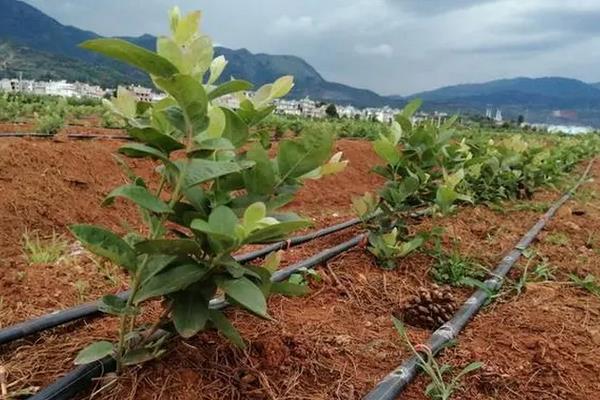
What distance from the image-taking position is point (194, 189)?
46.9 inches

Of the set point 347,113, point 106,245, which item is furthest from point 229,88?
point 347,113

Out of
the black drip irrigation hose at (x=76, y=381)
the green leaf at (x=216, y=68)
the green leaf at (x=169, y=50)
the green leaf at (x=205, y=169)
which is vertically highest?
the green leaf at (x=169, y=50)

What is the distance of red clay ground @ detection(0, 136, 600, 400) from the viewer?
4.27 ft

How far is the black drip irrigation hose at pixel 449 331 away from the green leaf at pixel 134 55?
92 centimetres

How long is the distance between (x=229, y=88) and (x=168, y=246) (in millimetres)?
361

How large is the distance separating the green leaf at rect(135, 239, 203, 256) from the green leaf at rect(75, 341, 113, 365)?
0.25m

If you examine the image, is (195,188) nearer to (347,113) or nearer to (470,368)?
(470,368)

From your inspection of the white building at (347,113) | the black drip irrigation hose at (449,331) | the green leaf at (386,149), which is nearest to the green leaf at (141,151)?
the black drip irrigation hose at (449,331)

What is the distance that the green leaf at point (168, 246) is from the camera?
105cm

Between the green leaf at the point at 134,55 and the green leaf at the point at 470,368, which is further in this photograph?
the green leaf at the point at 470,368

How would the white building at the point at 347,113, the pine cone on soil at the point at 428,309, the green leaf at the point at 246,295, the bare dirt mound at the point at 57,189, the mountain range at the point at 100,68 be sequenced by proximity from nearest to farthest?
1. the green leaf at the point at 246,295
2. the pine cone on soil at the point at 428,309
3. the bare dirt mound at the point at 57,189
4. the white building at the point at 347,113
5. the mountain range at the point at 100,68

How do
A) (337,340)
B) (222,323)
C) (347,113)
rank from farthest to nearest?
(347,113) → (337,340) → (222,323)

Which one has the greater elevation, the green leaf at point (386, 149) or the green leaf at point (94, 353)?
the green leaf at point (386, 149)

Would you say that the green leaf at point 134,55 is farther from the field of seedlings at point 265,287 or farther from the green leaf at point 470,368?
the green leaf at point 470,368
